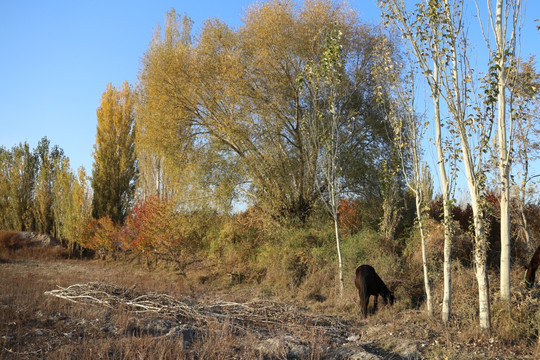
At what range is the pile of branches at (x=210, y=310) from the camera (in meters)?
7.81

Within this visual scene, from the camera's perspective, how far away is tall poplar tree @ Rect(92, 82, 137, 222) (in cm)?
2691

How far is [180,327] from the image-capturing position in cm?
709

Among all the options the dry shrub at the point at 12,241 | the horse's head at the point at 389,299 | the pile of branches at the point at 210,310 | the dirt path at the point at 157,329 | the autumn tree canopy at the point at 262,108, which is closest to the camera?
the dirt path at the point at 157,329

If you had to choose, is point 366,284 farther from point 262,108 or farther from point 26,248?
point 26,248

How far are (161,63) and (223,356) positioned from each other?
40.1ft

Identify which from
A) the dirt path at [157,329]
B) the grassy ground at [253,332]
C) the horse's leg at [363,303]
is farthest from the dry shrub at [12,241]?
the horse's leg at [363,303]

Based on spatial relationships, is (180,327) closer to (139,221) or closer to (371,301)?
(371,301)

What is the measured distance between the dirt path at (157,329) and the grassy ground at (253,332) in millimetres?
18

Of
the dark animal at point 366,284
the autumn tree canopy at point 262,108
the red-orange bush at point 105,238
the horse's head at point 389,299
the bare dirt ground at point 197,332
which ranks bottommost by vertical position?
the bare dirt ground at point 197,332

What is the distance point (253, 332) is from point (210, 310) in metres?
1.72

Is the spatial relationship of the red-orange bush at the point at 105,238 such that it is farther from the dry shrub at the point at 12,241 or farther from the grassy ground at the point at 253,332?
the grassy ground at the point at 253,332

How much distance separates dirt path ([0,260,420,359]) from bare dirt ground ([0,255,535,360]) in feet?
0.04

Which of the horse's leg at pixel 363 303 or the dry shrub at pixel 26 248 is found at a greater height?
the dry shrub at pixel 26 248

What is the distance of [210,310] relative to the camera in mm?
8656
